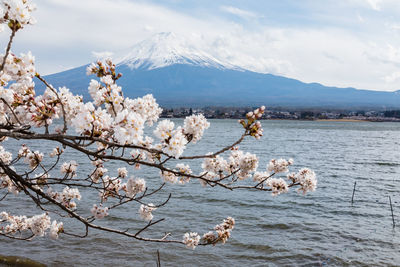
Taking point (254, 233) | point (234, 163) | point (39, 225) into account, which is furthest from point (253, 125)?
point (254, 233)

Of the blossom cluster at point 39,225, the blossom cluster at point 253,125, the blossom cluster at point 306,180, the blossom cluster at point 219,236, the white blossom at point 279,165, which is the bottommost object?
the blossom cluster at point 39,225

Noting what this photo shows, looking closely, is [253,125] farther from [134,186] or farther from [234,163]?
[134,186]

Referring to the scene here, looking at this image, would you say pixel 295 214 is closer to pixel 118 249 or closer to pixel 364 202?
pixel 364 202

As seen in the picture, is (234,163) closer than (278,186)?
Yes

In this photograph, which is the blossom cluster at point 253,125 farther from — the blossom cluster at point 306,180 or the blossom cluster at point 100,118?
the blossom cluster at point 306,180

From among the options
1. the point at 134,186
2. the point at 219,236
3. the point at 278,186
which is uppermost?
the point at 278,186

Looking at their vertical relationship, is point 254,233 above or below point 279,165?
below

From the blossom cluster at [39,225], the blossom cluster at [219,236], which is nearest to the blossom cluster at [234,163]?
the blossom cluster at [219,236]

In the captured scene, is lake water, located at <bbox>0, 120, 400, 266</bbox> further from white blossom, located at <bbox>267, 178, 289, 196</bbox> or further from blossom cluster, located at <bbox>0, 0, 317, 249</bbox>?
blossom cluster, located at <bbox>0, 0, 317, 249</bbox>

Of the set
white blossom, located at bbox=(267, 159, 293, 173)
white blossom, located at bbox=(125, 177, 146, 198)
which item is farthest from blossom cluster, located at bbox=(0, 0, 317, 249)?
white blossom, located at bbox=(125, 177, 146, 198)

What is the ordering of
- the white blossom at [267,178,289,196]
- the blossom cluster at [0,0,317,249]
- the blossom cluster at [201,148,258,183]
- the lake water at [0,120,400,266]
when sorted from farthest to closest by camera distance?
the lake water at [0,120,400,266], the white blossom at [267,178,289,196], the blossom cluster at [201,148,258,183], the blossom cluster at [0,0,317,249]

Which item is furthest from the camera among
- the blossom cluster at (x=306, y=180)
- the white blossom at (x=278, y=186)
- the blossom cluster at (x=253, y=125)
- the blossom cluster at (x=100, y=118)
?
the blossom cluster at (x=306, y=180)

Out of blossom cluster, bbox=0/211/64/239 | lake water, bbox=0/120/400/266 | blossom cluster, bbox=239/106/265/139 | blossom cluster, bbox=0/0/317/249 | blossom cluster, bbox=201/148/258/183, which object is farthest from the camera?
lake water, bbox=0/120/400/266

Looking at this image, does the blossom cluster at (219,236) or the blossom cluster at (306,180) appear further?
the blossom cluster at (306,180)
